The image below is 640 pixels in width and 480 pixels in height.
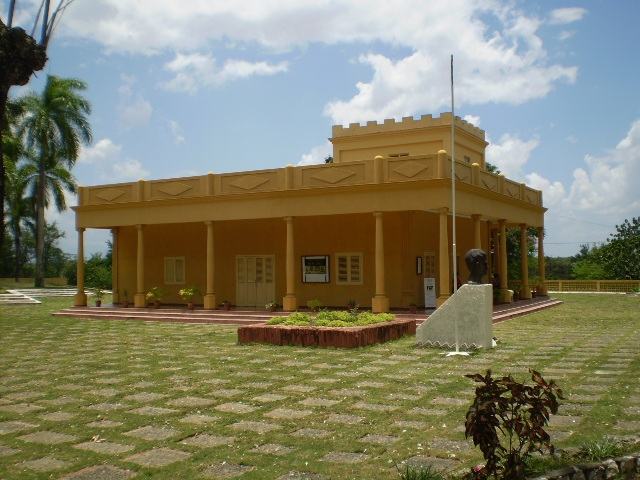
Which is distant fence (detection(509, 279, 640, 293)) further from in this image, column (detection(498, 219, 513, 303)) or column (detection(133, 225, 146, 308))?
column (detection(133, 225, 146, 308))

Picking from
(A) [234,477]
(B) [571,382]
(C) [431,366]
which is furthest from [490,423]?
(C) [431,366]

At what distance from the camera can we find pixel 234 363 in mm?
10461

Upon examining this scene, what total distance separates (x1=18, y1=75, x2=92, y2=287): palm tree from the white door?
1928 centimetres

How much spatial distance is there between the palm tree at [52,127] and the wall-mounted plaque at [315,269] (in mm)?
21439

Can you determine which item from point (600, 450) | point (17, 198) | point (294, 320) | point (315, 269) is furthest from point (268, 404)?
point (17, 198)

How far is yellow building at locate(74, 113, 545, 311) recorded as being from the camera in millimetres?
18141

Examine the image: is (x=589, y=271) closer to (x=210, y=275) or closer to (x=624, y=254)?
(x=624, y=254)

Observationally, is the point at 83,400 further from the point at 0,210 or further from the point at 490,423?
the point at 490,423

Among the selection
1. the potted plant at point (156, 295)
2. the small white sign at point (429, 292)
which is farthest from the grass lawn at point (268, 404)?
the potted plant at point (156, 295)

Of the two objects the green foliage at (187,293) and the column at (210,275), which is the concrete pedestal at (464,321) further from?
the green foliage at (187,293)

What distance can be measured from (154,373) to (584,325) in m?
Answer: 11.4

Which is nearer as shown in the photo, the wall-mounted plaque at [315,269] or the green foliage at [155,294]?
the wall-mounted plaque at [315,269]

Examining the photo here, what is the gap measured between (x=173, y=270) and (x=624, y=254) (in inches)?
1007

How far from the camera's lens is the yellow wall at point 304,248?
19.9 meters
